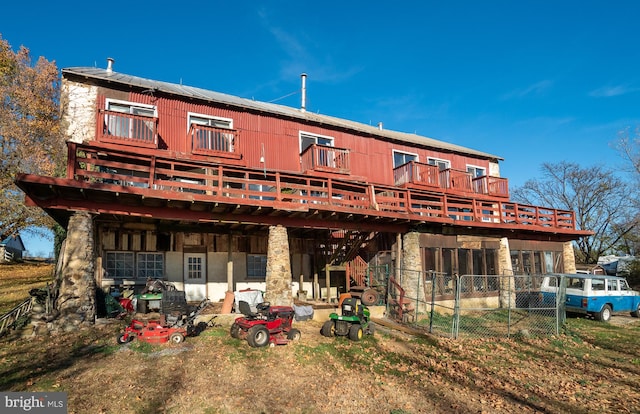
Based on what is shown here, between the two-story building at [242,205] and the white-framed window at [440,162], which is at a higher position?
the white-framed window at [440,162]

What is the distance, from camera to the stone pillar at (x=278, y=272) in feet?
45.4

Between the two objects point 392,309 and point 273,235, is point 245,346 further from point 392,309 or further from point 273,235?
point 392,309

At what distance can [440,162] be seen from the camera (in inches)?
985

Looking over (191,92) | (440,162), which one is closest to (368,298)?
(440,162)

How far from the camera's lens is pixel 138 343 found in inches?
389

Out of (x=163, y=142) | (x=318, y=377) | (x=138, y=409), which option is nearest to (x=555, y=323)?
(x=318, y=377)

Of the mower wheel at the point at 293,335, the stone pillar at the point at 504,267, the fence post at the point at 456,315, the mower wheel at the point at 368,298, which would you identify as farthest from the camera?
the stone pillar at the point at 504,267

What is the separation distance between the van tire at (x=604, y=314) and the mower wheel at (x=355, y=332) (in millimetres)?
11530

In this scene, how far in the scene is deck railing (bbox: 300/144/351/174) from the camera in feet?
62.2

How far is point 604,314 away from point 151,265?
758 inches

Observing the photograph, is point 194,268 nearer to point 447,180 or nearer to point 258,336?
point 258,336

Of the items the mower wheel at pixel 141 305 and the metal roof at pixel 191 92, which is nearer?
the mower wheel at pixel 141 305

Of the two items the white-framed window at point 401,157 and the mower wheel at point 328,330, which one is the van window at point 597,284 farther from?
the mower wheel at point 328,330

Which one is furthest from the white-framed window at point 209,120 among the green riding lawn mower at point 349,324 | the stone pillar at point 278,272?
the green riding lawn mower at point 349,324
